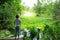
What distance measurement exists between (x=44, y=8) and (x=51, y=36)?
177 inches

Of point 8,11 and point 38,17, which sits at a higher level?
point 8,11

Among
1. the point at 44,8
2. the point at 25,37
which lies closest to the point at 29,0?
the point at 44,8

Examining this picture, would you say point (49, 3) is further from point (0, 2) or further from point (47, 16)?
point (0, 2)

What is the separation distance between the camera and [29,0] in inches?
421

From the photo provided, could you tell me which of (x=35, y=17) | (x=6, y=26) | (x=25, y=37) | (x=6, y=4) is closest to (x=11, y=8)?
(x=6, y=4)

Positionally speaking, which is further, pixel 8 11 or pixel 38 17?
pixel 38 17

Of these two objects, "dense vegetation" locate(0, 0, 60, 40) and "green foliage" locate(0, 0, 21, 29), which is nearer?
"dense vegetation" locate(0, 0, 60, 40)

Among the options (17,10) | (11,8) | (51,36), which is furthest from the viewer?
(17,10)

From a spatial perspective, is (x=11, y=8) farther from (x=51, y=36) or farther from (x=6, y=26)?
(x=51, y=36)

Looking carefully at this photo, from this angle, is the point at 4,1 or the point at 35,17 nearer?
the point at 4,1

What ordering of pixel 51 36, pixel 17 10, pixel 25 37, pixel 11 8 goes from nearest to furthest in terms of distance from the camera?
pixel 51 36, pixel 25 37, pixel 11 8, pixel 17 10

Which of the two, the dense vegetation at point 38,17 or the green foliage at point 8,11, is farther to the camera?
the green foliage at point 8,11

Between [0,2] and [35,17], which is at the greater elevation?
[0,2]

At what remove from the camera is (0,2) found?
8992 mm
